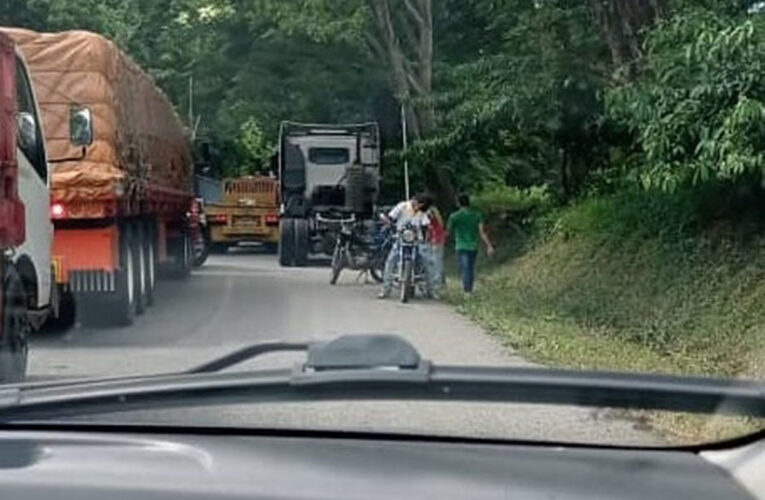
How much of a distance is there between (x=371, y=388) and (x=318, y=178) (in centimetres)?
3114

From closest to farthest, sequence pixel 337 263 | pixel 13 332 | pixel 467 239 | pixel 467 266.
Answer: pixel 13 332 < pixel 467 266 < pixel 467 239 < pixel 337 263

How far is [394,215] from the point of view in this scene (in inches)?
880

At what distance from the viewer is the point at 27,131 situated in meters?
13.2

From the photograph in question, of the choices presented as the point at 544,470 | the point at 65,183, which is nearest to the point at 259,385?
the point at 544,470

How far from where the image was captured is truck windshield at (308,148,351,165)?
34000 mm

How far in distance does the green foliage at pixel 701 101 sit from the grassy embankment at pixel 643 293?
138 centimetres

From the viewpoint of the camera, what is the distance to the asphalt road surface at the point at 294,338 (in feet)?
→ 9.76

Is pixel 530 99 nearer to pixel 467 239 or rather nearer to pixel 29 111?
pixel 467 239

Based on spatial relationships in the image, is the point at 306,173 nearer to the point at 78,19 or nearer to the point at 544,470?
the point at 78,19

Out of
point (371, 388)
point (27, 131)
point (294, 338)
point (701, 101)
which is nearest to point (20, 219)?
point (27, 131)

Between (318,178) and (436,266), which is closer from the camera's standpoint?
(436,266)

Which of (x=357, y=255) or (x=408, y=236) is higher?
(x=408, y=236)

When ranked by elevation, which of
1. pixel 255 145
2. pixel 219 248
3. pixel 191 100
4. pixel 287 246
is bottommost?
pixel 219 248

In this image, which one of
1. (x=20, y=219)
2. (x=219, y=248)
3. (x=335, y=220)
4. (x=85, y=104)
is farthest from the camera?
(x=219, y=248)
